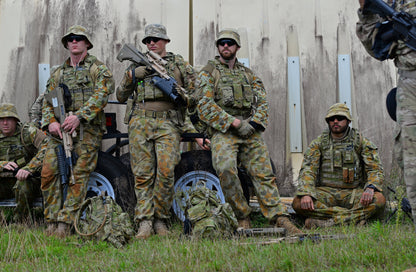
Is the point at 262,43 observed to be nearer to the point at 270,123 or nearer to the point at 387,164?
the point at 270,123

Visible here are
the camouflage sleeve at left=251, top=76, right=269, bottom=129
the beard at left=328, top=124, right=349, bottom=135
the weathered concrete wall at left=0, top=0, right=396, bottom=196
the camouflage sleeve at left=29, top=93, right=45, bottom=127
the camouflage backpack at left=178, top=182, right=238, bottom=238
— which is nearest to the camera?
the camouflage backpack at left=178, top=182, right=238, bottom=238

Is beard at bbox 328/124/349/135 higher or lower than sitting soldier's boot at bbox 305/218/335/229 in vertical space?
higher

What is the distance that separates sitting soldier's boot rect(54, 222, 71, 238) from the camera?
5671 millimetres

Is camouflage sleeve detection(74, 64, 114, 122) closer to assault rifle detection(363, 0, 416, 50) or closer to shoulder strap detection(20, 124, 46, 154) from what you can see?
shoulder strap detection(20, 124, 46, 154)

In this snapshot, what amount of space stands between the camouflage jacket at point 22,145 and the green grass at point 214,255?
1.61m

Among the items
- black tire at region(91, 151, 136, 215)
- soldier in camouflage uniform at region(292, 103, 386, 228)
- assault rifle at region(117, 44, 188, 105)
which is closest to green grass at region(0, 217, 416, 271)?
soldier in camouflage uniform at region(292, 103, 386, 228)

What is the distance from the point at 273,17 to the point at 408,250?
492cm

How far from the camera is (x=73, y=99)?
615 centimetres

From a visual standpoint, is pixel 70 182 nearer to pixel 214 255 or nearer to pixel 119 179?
pixel 119 179

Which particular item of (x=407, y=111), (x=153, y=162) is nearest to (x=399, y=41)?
(x=407, y=111)

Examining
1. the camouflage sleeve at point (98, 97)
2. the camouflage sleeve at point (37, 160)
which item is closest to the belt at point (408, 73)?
the camouflage sleeve at point (98, 97)

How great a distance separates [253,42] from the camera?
809cm

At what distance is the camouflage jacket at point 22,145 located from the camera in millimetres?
6555

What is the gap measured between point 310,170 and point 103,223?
2.69 meters
